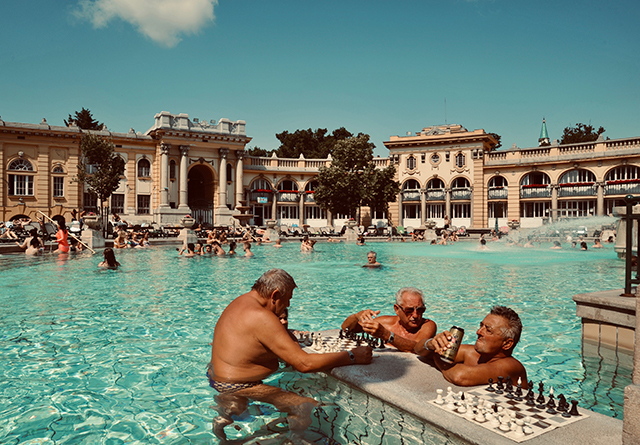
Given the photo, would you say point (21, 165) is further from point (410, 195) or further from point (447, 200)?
point (447, 200)

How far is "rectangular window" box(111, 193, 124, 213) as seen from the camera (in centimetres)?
4166

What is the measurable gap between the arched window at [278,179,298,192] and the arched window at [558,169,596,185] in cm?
2617

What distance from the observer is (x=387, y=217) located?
49.0 m

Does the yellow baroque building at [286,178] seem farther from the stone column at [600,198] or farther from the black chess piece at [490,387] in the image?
the black chess piece at [490,387]

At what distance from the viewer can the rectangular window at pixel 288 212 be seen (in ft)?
160

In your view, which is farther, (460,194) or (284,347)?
(460,194)

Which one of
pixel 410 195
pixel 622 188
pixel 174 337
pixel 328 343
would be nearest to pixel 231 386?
pixel 328 343

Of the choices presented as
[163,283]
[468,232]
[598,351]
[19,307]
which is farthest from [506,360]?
[468,232]

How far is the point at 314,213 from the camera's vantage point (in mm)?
49406

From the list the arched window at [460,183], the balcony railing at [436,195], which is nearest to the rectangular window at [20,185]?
the balcony railing at [436,195]

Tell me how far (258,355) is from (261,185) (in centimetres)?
4466

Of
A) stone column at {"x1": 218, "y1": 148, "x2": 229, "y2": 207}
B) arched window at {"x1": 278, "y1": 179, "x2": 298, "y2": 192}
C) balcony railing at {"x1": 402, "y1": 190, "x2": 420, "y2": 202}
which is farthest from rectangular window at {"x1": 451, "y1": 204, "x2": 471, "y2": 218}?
stone column at {"x1": 218, "y1": 148, "x2": 229, "y2": 207}

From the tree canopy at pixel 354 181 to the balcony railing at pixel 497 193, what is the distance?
401 inches

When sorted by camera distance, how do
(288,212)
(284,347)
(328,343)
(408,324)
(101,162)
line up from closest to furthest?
(284,347) → (328,343) → (408,324) → (101,162) → (288,212)
